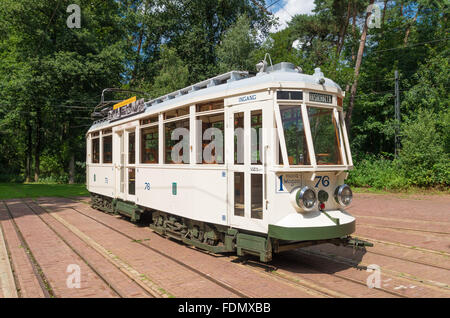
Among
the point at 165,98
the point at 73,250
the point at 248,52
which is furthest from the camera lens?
the point at 248,52

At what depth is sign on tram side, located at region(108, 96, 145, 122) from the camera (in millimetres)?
10117

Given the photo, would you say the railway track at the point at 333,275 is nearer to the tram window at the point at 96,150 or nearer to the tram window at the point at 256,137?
the tram window at the point at 256,137

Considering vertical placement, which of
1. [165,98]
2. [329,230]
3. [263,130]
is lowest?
[329,230]

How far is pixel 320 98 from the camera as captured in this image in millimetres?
6316


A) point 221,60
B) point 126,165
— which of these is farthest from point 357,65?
point 126,165

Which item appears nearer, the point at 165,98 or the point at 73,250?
the point at 73,250

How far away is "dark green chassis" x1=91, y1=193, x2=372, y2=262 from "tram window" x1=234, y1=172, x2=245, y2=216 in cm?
37

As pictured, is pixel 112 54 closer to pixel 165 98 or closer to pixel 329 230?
pixel 165 98

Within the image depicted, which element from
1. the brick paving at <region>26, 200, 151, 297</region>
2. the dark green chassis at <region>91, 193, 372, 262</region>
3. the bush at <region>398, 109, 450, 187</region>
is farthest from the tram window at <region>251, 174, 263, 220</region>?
the bush at <region>398, 109, 450, 187</region>

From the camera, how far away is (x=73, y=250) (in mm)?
7852

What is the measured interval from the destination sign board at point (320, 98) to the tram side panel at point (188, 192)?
2.06 meters

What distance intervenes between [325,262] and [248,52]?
948 inches

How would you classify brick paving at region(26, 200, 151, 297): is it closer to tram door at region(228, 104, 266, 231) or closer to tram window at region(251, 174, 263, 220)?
tram door at region(228, 104, 266, 231)
